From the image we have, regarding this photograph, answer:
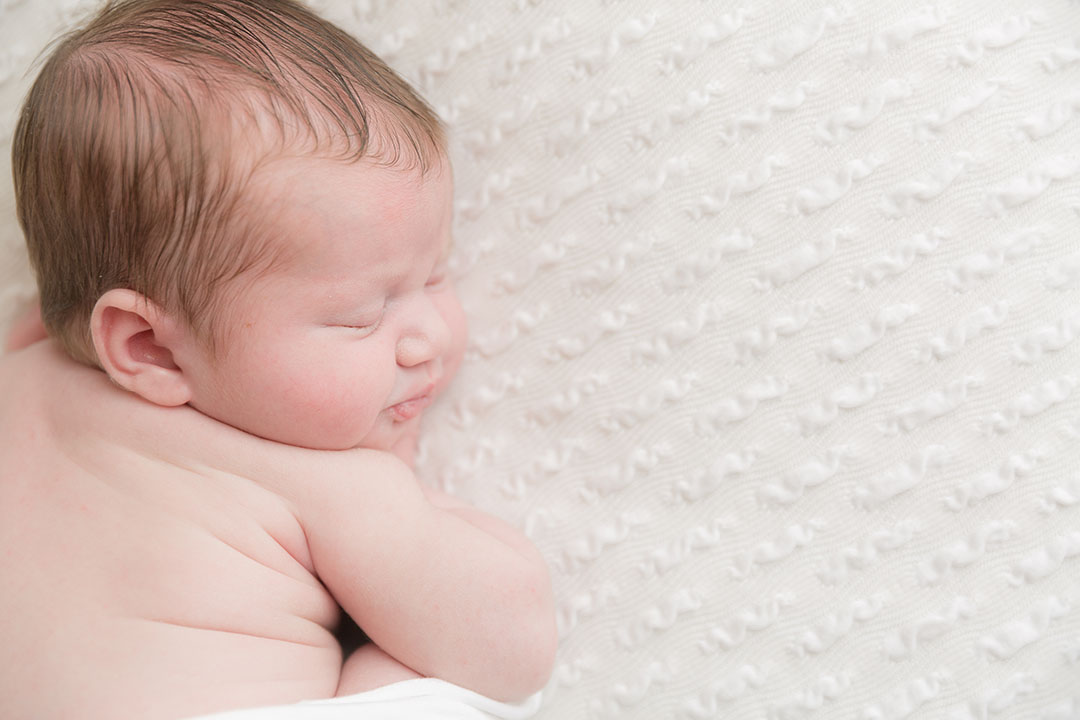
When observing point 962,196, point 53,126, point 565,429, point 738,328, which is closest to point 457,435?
point 565,429

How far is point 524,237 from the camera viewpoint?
1229 millimetres

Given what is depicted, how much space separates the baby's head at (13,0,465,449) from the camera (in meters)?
0.89

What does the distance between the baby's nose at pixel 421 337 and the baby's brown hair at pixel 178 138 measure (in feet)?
0.56

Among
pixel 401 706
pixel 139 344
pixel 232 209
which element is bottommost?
pixel 401 706

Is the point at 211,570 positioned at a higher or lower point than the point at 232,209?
lower

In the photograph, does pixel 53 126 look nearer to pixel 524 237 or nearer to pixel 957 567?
pixel 524 237

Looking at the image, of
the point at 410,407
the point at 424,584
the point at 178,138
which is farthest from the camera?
the point at 410,407

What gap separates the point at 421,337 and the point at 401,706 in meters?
0.40

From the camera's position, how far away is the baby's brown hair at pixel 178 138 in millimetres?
889

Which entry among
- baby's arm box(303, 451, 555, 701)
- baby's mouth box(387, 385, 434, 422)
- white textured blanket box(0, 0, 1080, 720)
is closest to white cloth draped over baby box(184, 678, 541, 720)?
baby's arm box(303, 451, 555, 701)

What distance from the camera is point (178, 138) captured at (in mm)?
886

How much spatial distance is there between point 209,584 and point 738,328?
671 mm

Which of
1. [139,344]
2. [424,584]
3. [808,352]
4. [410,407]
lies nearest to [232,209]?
[139,344]

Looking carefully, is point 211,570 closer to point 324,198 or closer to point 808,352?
point 324,198
